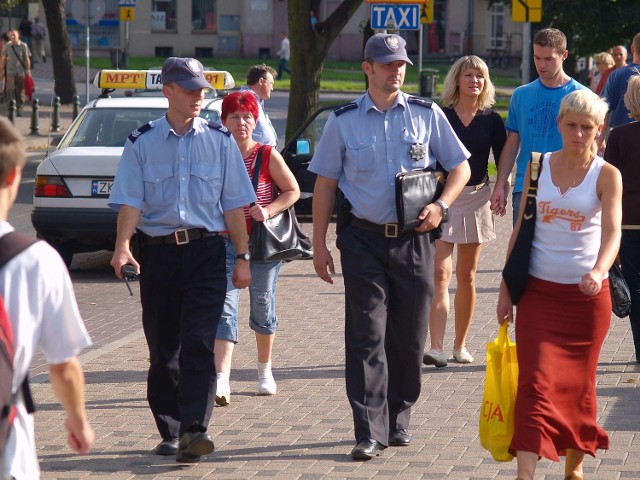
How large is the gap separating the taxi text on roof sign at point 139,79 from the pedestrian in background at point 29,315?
9677 millimetres

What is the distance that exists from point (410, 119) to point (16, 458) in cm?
340

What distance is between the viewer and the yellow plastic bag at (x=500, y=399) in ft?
18.1

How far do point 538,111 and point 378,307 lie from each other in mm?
2377

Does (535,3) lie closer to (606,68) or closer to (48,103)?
(606,68)

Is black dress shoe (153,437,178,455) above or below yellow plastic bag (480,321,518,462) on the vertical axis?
below

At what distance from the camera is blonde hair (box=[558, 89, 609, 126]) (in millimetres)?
5488

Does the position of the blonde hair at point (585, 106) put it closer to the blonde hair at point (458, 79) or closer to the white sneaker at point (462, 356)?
the blonde hair at point (458, 79)

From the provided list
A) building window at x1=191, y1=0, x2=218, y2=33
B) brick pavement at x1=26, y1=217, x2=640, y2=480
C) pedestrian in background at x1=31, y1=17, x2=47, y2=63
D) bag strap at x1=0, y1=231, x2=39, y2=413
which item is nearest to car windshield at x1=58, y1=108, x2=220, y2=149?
brick pavement at x1=26, y1=217, x2=640, y2=480

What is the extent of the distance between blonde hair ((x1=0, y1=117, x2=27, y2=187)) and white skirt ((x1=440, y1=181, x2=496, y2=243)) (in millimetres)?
5081

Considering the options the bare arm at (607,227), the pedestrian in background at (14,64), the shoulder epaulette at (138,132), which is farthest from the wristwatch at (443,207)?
the pedestrian in background at (14,64)

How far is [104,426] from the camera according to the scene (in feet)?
22.7

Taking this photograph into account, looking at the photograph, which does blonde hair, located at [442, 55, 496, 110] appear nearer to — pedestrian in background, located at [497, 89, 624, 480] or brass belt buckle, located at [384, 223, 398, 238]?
brass belt buckle, located at [384, 223, 398, 238]

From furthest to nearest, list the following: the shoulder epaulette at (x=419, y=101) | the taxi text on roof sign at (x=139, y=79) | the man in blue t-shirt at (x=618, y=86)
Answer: the taxi text on roof sign at (x=139, y=79) < the man in blue t-shirt at (x=618, y=86) < the shoulder epaulette at (x=419, y=101)

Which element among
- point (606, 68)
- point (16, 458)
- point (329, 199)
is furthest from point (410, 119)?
point (606, 68)
